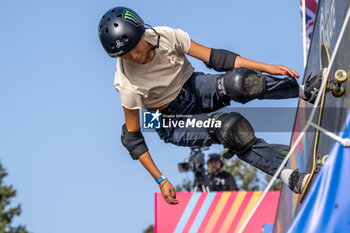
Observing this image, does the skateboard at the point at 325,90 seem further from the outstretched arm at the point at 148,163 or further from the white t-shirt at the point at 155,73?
the outstretched arm at the point at 148,163

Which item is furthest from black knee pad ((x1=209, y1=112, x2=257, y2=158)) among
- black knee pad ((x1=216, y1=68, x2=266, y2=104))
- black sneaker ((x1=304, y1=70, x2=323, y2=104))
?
black sneaker ((x1=304, y1=70, x2=323, y2=104))

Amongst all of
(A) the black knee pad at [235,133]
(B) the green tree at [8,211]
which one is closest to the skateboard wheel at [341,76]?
(A) the black knee pad at [235,133]

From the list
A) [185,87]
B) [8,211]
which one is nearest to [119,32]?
[185,87]

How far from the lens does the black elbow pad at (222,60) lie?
4.69 metres

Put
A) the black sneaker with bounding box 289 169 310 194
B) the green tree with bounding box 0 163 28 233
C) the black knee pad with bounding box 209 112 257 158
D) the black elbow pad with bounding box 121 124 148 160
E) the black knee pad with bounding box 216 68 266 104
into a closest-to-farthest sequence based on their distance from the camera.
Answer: the black sneaker with bounding box 289 169 310 194 → the black knee pad with bounding box 216 68 266 104 → the black knee pad with bounding box 209 112 257 158 → the black elbow pad with bounding box 121 124 148 160 → the green tree with bounding box 0 163 28 233

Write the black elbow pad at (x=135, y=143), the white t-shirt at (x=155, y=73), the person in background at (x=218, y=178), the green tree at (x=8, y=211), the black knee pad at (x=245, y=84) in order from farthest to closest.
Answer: the green tree at (x=8, y=211), the person in background at (x=218, y=178), the black elbow pad at (x=135, y=143), the white t-shirt at (x=155, y=73), the black knee pad at (x=245, y=84)

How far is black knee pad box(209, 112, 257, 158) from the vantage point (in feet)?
14.7

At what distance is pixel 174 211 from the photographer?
23.6ft

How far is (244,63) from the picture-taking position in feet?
15.3

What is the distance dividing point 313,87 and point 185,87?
1159 mm

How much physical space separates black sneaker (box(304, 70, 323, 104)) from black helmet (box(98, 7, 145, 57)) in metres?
1.42

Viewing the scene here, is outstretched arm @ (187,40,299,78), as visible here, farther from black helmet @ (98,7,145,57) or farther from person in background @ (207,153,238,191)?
person in background @ (207,153,238,191)

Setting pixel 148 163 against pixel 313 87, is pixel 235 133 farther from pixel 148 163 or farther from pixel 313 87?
pixel 148 163

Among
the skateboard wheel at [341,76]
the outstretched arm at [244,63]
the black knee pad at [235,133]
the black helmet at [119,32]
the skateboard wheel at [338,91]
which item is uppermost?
the black helmet at [119,32]
